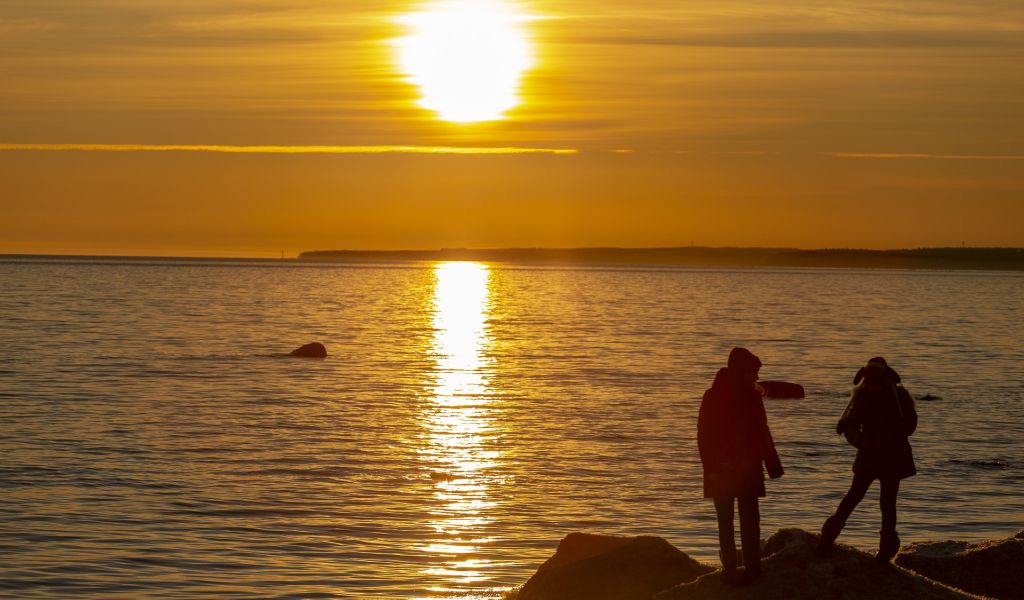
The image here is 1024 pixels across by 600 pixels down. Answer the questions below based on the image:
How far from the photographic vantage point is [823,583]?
1170 cm

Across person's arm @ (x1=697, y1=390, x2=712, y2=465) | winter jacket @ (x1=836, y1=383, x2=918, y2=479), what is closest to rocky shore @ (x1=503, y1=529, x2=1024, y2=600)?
winter jacket @ (x1=836, y1=383, x2=918, y2=479)

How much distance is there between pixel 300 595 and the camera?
1491 cm

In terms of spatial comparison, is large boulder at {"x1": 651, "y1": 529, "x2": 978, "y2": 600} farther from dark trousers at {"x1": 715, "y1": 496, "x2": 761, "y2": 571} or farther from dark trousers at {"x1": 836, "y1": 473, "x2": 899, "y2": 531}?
dark trousers at {"x1": 836, "y1": 473, "x2": 899, "y2": 531}

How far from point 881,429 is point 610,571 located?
9.80 ft

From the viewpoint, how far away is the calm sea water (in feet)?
54.9

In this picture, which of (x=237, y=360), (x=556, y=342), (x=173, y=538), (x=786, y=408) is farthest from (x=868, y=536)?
(x=556, y=342)

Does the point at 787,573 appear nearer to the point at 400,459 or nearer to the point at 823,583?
the point at 823,583

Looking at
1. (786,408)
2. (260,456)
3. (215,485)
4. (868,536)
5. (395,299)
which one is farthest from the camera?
(395,299)

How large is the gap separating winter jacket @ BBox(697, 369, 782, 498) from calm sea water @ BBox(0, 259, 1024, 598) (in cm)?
402

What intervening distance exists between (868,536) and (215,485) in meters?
10.5

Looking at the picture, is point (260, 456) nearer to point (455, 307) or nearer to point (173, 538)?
point (173, 538)

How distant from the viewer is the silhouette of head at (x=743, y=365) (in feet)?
38.3

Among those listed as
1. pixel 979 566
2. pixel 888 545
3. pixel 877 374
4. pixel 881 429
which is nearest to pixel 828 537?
pixel 888 545

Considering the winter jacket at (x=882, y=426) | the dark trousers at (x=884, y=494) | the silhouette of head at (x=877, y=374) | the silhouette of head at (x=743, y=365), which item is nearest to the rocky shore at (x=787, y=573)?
the dark trousers at (x=884, y=494)
